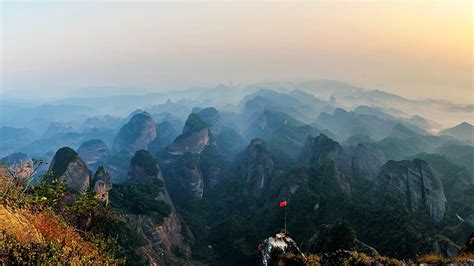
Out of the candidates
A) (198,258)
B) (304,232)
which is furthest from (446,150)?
(198,258)

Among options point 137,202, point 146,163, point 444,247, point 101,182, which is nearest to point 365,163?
point 444,247

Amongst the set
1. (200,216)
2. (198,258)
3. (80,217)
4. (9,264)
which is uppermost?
(9,264)

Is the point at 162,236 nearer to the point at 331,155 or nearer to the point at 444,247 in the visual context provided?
the point at 444,247

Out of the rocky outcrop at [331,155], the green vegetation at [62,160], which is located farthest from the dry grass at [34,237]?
the rocky outcrop at [331,155]

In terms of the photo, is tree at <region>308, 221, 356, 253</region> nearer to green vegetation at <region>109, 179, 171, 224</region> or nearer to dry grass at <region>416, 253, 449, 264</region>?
dry grass at <region>416, 253, 449, 264</region>

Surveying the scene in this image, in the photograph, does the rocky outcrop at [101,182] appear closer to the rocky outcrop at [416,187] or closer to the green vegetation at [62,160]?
the green vegetation at [62,160]

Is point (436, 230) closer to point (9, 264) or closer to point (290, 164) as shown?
point (9, 264)
